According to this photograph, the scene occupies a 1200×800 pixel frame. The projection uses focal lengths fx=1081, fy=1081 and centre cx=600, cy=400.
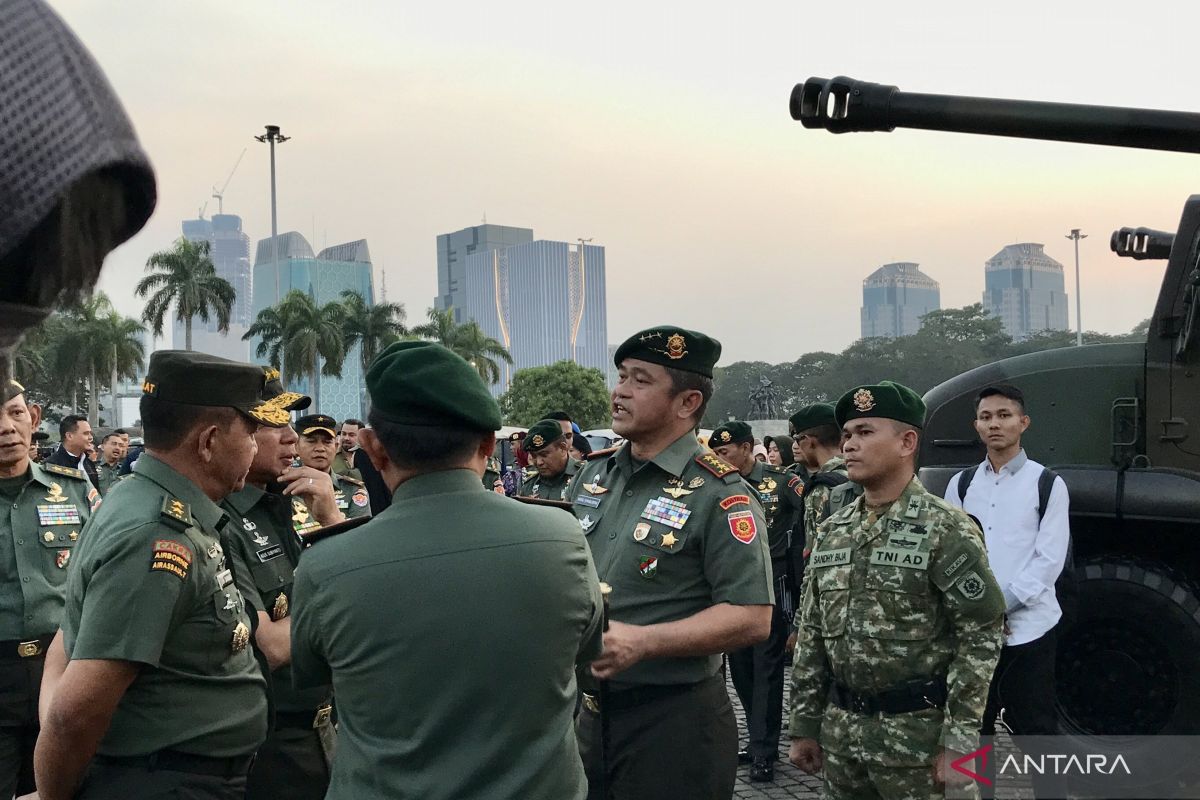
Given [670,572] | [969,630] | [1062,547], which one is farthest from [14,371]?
[1062,547]

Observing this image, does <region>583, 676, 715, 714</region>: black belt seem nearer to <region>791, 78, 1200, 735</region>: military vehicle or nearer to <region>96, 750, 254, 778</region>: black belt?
<region>96, 750, 254, 778</region>: black belt

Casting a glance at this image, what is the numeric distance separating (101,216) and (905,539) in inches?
131

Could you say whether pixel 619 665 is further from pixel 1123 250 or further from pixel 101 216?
pixel 1123 250

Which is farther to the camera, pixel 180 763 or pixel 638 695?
pixel 638 695

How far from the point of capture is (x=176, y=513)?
8.44 ft

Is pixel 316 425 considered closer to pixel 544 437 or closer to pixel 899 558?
pixel 544 437

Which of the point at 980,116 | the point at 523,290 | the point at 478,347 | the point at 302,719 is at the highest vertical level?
the point at 523,290

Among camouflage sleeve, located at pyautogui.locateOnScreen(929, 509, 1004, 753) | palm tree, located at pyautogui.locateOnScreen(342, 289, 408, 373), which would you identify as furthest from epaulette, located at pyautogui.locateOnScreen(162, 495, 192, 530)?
palm tree, located at pyautogui.locateOnScreen(342, 289, 408, 373)

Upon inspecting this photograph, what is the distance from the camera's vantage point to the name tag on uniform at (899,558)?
3.55 metres

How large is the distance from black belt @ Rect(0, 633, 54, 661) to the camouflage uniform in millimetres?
2960

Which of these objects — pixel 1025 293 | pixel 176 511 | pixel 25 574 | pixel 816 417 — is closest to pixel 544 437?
pixel 816 417

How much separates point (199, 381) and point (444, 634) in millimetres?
1225

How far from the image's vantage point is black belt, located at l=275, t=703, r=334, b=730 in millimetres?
3396

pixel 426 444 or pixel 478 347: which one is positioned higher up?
pixel 478 347
